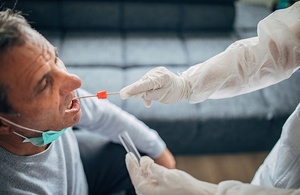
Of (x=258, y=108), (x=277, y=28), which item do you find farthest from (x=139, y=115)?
(x=277, y=28)

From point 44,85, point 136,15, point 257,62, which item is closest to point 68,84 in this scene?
point 44,85

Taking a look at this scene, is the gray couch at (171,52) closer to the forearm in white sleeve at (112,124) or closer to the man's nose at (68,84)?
the forearm in white sleeve at (112,124)

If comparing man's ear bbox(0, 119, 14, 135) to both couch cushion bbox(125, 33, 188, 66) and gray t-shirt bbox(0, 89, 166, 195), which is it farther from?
couch cushion bbox(125, 33, 188, 66)

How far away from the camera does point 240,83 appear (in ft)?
3.10

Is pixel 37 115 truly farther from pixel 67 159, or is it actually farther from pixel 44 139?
pixel 67 159

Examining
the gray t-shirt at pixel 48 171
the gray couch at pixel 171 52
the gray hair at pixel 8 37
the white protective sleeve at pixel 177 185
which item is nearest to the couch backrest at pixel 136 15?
the gray couch at pixel 171 52

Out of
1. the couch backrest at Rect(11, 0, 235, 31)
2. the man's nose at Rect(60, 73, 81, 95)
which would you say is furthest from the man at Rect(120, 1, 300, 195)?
the couch backrest at Rect(11, 0, 235, 31)

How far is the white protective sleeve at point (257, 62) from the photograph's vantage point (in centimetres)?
86

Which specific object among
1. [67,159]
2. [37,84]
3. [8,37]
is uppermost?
[8,37]

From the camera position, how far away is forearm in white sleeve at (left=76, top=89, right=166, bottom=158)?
4.22ft

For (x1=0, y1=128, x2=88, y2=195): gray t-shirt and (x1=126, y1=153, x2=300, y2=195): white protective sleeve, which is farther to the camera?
(x1=0, y1=128, x2=88, y2=195): gray t-shirt

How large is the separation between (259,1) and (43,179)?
2.13m

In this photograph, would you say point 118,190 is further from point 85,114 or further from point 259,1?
point 259,1

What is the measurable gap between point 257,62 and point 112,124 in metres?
0.66
